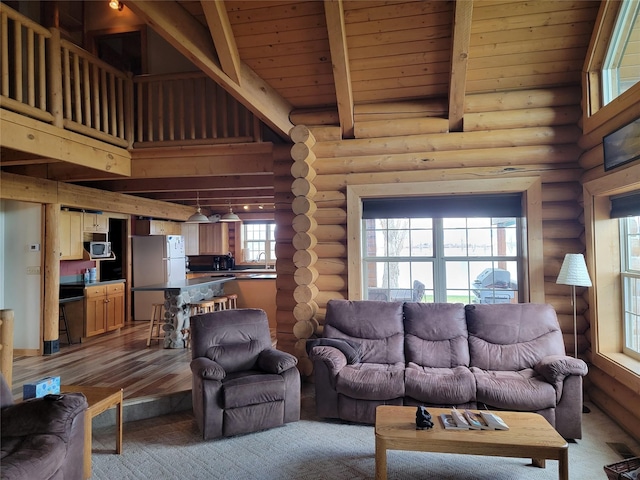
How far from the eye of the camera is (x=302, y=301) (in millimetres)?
4160

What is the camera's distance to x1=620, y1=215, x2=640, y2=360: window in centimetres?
343

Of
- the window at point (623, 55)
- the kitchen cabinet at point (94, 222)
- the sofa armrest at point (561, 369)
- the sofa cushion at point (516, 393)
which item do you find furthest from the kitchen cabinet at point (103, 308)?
the window at point (623, 55)

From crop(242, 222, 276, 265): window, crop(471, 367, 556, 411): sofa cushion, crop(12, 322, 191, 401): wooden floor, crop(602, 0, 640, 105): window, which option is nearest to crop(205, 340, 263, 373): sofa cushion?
crop(12, 322, 191, 401): wooden floor

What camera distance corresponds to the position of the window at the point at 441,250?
14.3ft

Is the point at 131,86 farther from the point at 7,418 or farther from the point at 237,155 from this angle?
the point at 7,418

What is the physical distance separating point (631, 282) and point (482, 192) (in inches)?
61.6

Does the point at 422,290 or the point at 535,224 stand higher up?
the point at 535,224

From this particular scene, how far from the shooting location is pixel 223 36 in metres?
3.23

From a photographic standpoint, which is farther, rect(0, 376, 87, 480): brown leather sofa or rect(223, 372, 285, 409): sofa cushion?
rect(223, 372, 285, 409): sofa cushion

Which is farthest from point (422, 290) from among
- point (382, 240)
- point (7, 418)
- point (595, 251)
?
point (7, 418)

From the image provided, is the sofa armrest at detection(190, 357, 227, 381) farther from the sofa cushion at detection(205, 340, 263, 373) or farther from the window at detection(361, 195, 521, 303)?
the window at detection(361, 195, 521, 303)

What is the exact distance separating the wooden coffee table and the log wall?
6.31 ft

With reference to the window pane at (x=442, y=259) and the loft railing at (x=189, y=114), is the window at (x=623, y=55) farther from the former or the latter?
the loft railing at (x=189, y=114)

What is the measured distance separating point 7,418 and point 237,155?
358 cm
